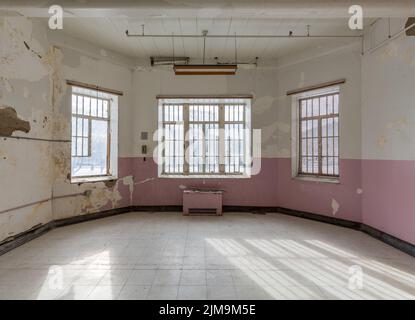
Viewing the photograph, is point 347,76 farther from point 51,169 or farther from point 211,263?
point 51,169

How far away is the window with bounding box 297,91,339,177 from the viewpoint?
520 cm

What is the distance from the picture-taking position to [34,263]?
10.4 ft

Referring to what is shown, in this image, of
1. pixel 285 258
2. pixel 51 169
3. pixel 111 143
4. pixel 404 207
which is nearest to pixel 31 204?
pixel 51 169

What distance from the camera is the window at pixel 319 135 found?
5195mm

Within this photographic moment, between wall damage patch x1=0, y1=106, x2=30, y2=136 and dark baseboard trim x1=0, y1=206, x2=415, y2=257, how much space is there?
1527mm

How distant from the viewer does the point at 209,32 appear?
184 inches

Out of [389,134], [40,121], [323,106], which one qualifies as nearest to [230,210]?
[323,106]

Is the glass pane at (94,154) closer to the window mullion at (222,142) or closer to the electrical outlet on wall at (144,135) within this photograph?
the electrical outlet on wall at (144,135)

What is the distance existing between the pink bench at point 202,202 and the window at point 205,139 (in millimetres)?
634

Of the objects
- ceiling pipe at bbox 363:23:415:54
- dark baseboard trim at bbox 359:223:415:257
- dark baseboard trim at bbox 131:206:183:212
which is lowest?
dark baseboard trim at bbox 359:223:415:257

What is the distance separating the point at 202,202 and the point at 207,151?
1.25m

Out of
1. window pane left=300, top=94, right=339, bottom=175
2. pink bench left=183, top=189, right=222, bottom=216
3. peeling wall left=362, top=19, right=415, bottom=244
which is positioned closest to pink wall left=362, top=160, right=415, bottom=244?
peeling wall left=362, top=19, right=415, bottom=244

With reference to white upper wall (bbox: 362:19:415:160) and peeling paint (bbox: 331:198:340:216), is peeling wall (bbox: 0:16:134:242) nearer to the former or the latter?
peeling paint (bbox: 331:198:340:216)
